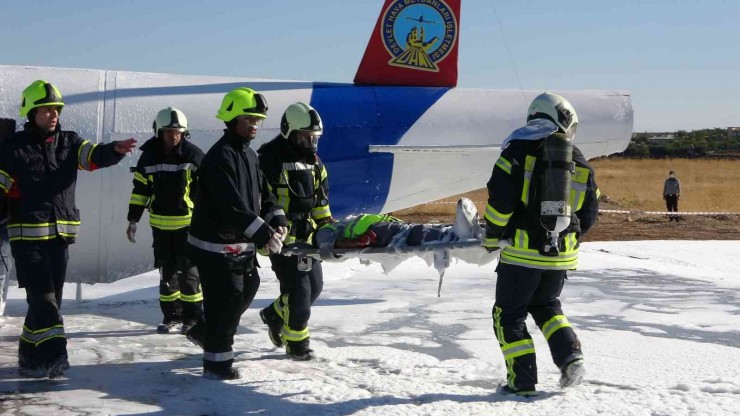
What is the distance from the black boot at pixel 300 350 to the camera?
18.6 feet

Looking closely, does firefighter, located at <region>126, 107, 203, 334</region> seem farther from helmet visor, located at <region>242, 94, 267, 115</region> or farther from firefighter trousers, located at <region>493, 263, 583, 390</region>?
firefighter trousers, located at <region>493, 263, 583, 390</region>

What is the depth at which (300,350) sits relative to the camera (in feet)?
18.6

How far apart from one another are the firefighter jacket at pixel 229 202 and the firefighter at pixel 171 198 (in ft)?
4.42

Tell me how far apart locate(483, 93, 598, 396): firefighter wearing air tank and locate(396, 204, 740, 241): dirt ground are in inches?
505

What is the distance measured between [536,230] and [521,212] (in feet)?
0.43

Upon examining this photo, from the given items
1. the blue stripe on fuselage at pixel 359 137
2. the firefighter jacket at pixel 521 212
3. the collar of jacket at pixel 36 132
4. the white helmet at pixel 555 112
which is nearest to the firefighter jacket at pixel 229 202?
the collar of jacket at pixel 36 132

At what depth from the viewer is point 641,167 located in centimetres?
4712

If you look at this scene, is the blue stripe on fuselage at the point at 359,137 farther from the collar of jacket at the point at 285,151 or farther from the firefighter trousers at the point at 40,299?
the firefighter trousers at the point at 40,299

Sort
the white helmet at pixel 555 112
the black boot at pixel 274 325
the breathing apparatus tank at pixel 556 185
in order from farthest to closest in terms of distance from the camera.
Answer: the black boot at pixel 274 325 → the white helmet at pixel 555 112 → the breathing apparatus tank at pixel 556 185

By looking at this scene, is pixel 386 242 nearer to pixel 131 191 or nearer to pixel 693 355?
pixel 693 355

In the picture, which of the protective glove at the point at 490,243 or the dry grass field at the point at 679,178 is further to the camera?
the dry grass field at the point at 679,178

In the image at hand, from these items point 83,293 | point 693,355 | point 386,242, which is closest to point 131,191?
point 83,293

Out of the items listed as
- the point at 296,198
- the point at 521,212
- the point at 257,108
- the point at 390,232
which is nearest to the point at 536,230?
the point at 521,212

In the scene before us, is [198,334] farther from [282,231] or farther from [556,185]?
[556,185]
